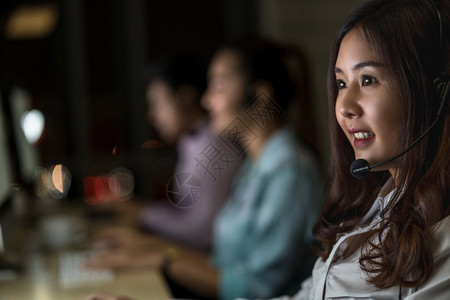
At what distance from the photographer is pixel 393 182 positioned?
1.51 ft

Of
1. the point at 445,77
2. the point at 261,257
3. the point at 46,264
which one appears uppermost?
the point at 445,77

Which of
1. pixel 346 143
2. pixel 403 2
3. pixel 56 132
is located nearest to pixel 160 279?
pixel 346 143

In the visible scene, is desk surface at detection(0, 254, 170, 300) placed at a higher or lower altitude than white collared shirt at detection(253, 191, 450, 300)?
lower

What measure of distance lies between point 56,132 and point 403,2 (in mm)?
2664

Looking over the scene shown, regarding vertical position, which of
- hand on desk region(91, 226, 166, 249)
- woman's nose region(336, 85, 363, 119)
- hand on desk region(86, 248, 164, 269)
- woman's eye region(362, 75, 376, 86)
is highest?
woman's eye region(362, 75, 376, 86)

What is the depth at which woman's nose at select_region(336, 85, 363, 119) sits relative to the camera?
45cm

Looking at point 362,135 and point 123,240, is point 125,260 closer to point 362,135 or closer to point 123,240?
point 123,240

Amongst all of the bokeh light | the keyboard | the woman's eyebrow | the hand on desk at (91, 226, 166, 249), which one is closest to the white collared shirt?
the woman's eyebrow

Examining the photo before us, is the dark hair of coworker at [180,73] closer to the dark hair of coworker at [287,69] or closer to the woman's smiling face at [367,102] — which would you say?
the dark hair of coworker at [287,69]

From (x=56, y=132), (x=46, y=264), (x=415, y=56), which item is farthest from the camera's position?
(x=56, y=132)

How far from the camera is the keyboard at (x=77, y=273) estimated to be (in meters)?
1.20

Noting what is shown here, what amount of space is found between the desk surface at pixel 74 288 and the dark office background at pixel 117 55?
61.2 inches

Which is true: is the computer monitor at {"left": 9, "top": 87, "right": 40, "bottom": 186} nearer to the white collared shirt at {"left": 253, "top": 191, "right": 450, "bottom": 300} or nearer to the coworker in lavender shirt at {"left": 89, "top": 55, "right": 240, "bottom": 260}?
the coworker in lavender shirt at {"left": 89, "top": 55, "right": 240, "bottom": 260}

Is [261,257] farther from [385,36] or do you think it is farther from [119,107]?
[119,107]
